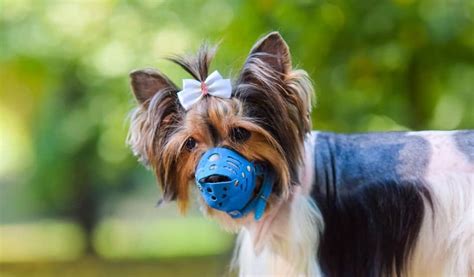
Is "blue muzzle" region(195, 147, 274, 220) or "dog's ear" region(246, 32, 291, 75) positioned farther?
"dog's ear" region(246, 32, 291, 75)

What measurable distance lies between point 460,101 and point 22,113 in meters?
2.66

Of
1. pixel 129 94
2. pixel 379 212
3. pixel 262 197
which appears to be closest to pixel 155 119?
pixel 262 197

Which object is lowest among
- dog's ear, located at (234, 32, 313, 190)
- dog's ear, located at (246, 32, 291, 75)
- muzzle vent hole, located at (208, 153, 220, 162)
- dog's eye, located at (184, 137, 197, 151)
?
muzzle vent hole, located at (208, 153, 220, 162)

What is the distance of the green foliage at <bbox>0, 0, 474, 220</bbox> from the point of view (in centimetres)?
311

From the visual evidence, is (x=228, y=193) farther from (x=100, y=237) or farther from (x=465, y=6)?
(x=100, y=237)

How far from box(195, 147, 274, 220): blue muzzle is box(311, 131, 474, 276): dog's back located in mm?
231

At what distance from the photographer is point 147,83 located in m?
1.98

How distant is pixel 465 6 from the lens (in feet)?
10.1

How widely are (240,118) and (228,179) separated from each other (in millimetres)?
180

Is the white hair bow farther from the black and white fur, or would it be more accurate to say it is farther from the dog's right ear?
the black and white fur

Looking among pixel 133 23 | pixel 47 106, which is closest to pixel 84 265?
pixel 47 106

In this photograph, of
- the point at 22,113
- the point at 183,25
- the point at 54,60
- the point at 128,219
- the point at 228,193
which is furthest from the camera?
the point at 128,219

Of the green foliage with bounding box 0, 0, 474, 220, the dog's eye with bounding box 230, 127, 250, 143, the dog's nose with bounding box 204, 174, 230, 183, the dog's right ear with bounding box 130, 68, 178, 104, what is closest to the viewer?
the dog's nose with bounding box 204, 174, 230, 183

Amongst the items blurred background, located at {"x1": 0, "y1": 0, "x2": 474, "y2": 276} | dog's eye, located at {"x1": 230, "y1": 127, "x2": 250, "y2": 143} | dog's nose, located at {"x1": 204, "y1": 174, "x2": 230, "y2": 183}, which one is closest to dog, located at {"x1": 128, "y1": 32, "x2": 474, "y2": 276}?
dog's eye, located at {"x1": 230, "y1": 127, "x2": 250, "y2": 143}
